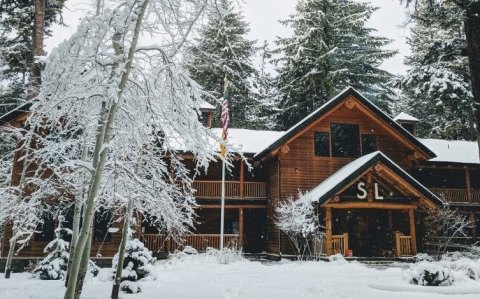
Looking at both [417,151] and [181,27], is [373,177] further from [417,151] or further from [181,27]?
[181,27]

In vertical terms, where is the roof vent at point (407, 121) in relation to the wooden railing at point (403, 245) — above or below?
above

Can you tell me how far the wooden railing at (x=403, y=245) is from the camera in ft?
66.2

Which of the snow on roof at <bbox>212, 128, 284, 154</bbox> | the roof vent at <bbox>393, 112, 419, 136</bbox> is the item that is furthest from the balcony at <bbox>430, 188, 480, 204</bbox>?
the snow on roof at <bbox>212, 128, 284, 154</bbox>

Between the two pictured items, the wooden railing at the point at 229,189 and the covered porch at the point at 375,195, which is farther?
the wooden railing at the point at 229,189

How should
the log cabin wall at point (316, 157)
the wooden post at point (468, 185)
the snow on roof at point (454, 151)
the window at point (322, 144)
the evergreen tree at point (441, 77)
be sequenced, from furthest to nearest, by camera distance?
1. the snow on roof at point (454, 151)
2. the wooden post at point (468, 185)
3. the window at point (322, 144)
4. the log cabin wall at point (316, 157)
5. the evergreen tree at point (441, 77)

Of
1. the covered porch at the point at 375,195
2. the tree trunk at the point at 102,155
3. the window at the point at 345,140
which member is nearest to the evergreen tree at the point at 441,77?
the window at the point at 345,140

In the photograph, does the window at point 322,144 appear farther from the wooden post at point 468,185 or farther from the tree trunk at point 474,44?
the tree trunk at point 474,44

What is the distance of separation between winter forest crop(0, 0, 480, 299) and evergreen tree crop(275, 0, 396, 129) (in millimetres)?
156

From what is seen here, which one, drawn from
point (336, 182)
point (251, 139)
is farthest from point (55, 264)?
point (251, 139)

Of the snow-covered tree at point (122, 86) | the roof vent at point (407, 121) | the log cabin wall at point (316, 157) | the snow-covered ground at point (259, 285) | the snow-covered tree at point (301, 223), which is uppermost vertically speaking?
the roof vent at point (407, 121)

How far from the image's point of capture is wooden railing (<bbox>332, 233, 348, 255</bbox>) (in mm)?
19859

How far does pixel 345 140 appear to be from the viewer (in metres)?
24.3

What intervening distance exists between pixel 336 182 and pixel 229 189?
691cm

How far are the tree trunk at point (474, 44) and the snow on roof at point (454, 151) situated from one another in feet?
65.1
